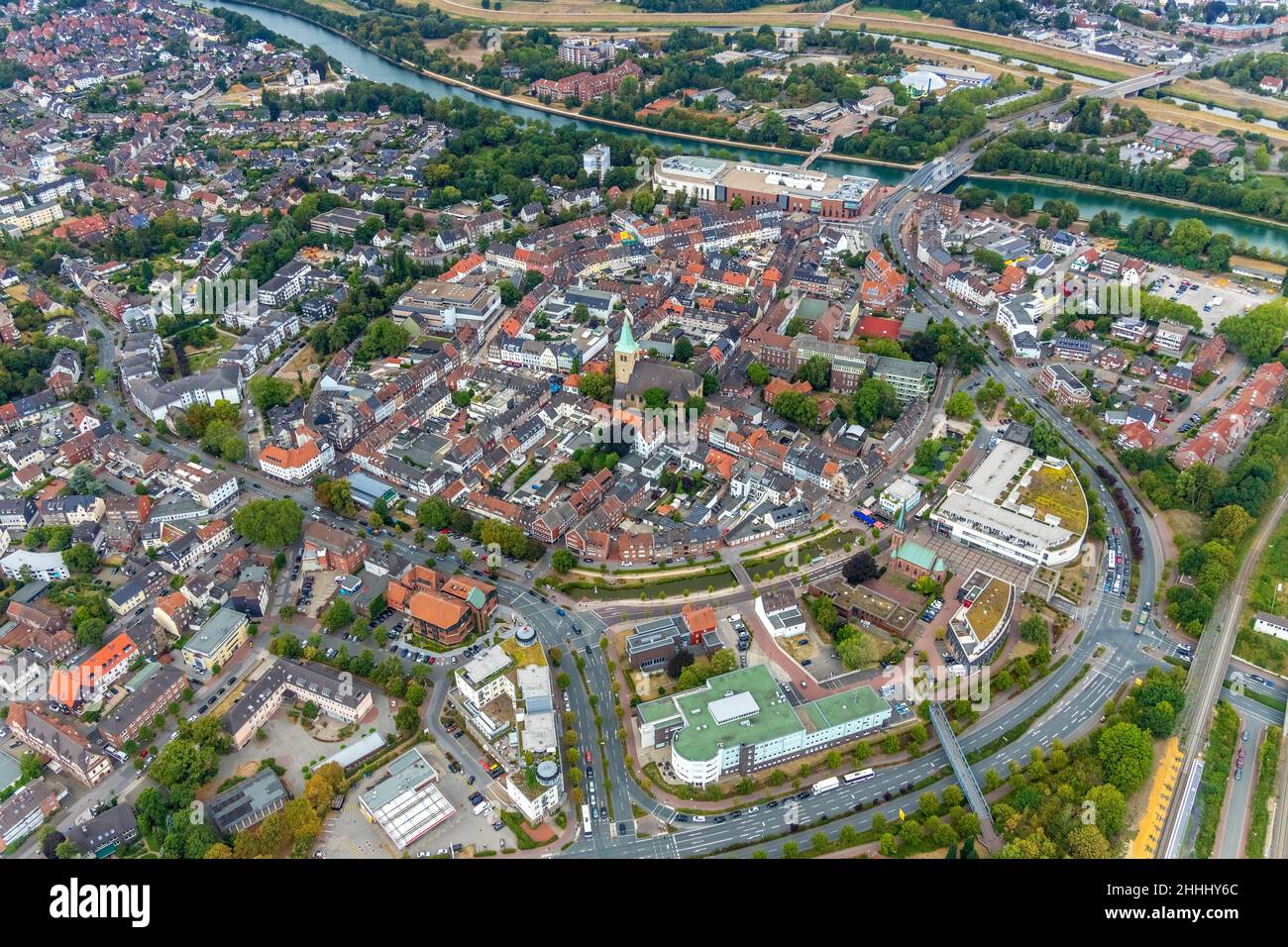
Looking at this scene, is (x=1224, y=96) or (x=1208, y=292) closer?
(x=1208, y=292)

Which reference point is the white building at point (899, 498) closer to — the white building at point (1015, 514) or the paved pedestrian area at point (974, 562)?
the white building at point (1015, 514)

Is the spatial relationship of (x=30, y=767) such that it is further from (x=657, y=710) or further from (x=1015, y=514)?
(x=1015, y=514)

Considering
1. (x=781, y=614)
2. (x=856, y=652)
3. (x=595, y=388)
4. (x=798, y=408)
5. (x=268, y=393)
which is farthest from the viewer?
(x=268, y=393)

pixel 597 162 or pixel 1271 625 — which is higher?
pixel 597 162

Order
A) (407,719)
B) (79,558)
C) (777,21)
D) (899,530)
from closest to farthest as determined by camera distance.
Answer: (407,719) → (79,558) → (899,530) → (777,21)

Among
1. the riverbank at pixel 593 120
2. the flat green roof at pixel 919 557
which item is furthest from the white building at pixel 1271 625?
the riverbank at pixel 593 120

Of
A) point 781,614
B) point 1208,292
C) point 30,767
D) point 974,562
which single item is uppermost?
point 1208,292

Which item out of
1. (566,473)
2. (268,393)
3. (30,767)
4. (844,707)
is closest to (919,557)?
(844,707)
